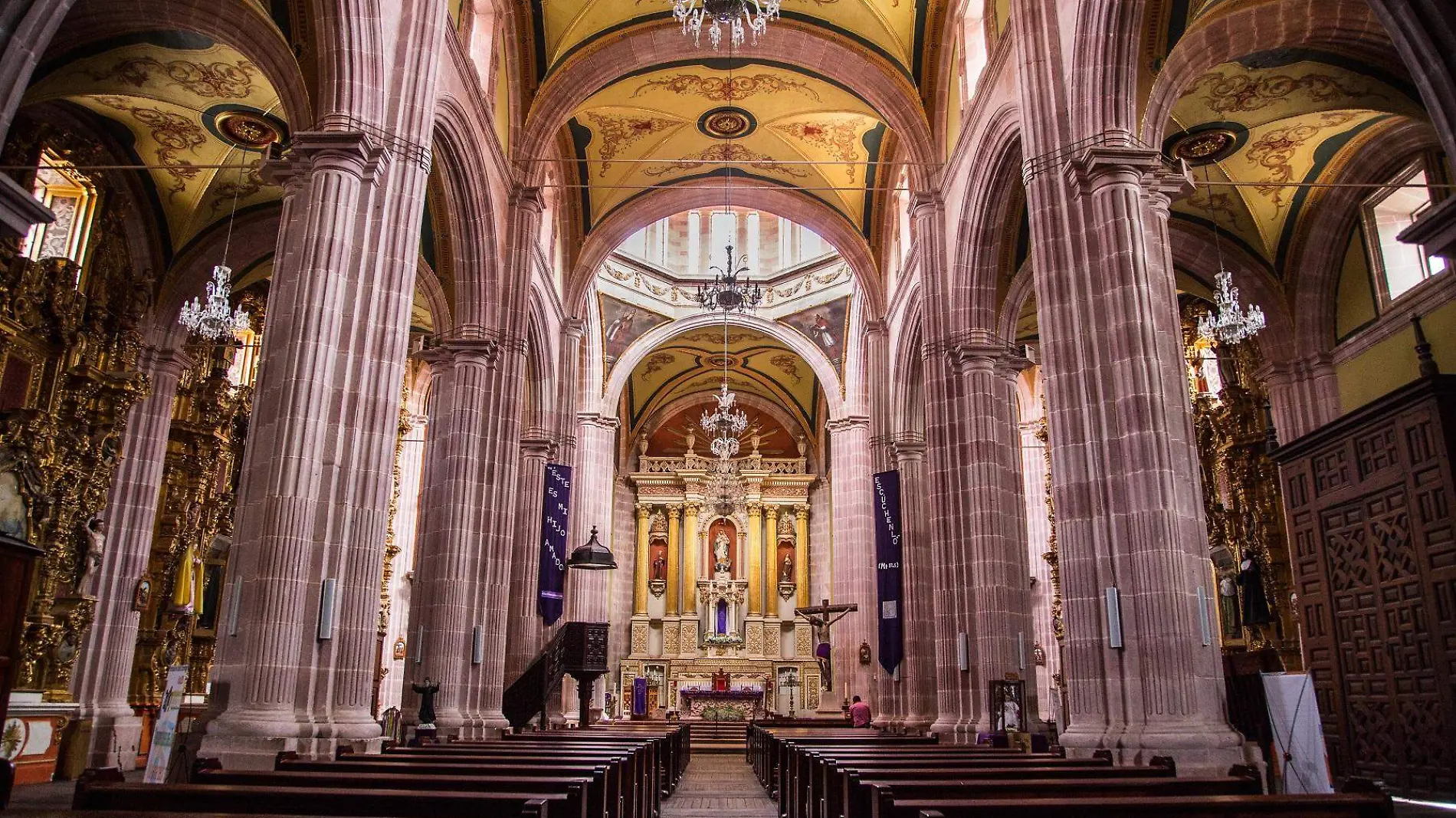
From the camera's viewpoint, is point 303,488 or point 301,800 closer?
point 301,800

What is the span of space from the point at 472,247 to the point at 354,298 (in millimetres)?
5606

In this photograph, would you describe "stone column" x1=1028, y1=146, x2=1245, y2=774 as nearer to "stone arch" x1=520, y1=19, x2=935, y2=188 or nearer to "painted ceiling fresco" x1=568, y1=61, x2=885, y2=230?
"stone arch" x1=520, y1=19, x2=935, y2=188

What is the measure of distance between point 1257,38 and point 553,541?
527 inches

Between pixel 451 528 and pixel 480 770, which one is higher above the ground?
pixel 451 528

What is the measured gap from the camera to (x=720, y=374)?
108ft

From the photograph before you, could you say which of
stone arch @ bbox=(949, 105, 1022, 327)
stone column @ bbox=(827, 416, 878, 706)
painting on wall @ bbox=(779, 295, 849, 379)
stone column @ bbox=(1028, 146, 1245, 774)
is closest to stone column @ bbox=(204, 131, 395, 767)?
stone column @ bbox=(1028, 146, 1245, 774)

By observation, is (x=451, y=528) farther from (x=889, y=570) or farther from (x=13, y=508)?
(x=889, y=570)

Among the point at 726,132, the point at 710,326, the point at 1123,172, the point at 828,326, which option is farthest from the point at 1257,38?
A: the point at 710,326

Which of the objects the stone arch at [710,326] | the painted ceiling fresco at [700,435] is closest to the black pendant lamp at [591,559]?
the stone arch at [710,326]

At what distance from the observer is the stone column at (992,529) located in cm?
1376

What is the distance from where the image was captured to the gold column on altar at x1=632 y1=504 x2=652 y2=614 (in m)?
32.0

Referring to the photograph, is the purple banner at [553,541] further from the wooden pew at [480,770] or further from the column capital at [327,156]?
the wooden pew at [480,770]

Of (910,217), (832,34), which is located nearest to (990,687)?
(910,217)

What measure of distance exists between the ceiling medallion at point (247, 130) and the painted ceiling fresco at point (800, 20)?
4.54 m
